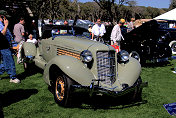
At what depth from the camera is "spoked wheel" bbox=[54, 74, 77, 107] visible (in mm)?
3490

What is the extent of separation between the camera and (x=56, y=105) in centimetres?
393

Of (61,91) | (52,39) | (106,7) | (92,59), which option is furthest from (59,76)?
(106,7)

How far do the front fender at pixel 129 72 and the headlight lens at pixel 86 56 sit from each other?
0.81 metres

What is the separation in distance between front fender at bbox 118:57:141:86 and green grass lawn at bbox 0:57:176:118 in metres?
0.57

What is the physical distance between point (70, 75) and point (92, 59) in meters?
0.65

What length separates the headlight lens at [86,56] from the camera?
374cm

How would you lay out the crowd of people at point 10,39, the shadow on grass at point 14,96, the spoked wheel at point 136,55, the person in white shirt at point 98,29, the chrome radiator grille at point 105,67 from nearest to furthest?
the chrome radiator grille at point 105,67, the shadow on grass at point 14,96, the crowd of people at point 10,39, the spoked wheel at point 136,55, the person in white shirt at point 98,29

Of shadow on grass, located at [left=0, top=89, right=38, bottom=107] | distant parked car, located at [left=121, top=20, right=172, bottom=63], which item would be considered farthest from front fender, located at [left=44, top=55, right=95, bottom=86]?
distant parked car, located at [left=121, top=20, right=172, bottom=63]

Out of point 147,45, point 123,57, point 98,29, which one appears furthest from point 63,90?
point 98,29

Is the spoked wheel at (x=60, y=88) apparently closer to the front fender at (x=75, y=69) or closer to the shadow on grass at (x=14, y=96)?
the front fender at (x=75, y=69)

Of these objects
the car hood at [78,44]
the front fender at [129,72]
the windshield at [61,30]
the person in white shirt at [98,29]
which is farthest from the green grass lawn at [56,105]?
the person in white shirt at [98,29]

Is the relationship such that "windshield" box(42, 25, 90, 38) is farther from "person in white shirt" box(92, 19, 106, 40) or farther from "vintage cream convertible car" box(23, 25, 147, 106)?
"person in white shirt" box(92, 19, 106, 40)

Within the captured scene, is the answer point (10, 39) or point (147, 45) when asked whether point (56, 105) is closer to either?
point (10, 39)

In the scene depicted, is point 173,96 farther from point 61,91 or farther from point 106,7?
point 106,7
